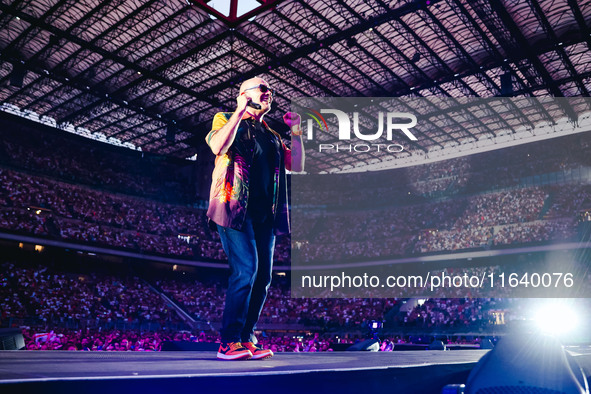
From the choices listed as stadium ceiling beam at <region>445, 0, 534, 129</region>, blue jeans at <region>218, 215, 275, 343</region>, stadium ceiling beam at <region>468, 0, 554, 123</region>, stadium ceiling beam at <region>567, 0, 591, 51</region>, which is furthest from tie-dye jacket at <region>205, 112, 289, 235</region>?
stadium ceiling beam at <region>567, 0, 591, 51</region>

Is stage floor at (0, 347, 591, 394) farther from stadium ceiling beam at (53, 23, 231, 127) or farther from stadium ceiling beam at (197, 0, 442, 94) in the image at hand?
stadium ceiling beam at (53, 23, 231, 127)

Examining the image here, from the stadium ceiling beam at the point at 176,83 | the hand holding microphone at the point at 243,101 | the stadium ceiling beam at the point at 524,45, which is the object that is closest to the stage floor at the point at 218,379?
the hand holding microphone at the point at 243,101

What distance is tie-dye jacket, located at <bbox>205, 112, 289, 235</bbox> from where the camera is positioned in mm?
2783

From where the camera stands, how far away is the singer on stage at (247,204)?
278 centimetres

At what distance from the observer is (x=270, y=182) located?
310cm

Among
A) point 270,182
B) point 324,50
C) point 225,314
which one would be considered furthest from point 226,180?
point 324,50

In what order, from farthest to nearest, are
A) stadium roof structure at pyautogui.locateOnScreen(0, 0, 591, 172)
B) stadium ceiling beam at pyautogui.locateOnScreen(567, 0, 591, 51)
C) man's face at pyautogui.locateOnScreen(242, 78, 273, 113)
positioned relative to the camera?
stadium roof structure at pyautogui.locateOnScreen(0, 0, 591, 172)
stadium ceiling beam at pyautogui.locateOnScreen(567, 0, 591, 51)
man's face at pyautogui.locateOnScreen(242, 78, 273, 113)

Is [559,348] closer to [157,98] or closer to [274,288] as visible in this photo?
[157,98]

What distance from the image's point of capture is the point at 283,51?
782 inches

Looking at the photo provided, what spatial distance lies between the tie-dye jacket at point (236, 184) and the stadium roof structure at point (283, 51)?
13230 mm

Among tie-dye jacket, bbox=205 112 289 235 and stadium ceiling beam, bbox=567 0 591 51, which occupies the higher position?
stadium ceiling beam, bbox=567 0 591 51

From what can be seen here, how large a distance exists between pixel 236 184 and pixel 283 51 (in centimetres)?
1801

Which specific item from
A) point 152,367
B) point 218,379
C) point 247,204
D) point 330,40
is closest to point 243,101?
point 247,204

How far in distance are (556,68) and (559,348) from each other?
77.2 feet
